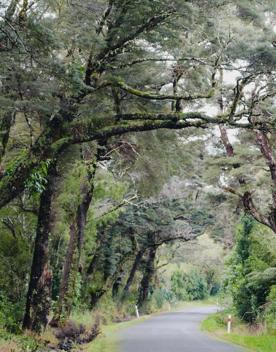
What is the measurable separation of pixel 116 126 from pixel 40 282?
17.6 feet

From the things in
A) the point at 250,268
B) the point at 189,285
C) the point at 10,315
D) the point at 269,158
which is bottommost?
the point at 10,315

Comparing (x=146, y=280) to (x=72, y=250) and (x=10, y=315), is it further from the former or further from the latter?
(x=10, y=315)

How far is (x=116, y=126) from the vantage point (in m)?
13.2

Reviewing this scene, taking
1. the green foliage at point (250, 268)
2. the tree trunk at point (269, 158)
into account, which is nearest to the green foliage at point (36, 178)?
the tree trunk at point (269, 158)

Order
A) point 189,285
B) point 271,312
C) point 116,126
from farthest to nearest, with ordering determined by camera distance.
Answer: point 189,285
point 271,312
point 116,126

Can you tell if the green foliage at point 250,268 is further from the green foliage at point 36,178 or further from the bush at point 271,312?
the green foliage at point 36,178

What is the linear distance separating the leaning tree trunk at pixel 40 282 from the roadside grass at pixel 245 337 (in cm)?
658

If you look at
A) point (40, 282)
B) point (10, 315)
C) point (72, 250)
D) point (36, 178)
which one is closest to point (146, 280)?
point (72, 250)

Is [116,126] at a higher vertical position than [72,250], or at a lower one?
higher

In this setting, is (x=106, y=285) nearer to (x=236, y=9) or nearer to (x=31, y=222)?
(x=31, y=222)

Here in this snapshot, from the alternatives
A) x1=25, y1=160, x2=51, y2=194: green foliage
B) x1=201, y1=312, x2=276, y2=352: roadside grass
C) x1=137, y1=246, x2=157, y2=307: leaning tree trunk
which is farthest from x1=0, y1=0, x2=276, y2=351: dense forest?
x1=137, y1=246, x2=157, y2=307: leaning tree trunk

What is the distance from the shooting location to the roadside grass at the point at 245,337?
16.1 metres

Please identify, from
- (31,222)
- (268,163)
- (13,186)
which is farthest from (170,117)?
(31,222)

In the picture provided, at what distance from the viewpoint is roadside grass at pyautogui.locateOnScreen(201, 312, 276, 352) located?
1606 centimetres
